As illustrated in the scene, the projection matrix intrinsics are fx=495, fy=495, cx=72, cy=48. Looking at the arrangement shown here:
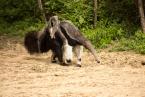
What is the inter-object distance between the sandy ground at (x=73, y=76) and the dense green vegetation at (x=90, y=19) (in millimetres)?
1156

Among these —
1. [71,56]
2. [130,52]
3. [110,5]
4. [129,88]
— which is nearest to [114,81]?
[129,88]

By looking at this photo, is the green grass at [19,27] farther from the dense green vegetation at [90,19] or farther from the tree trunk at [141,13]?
the tree trunk at [141,13]

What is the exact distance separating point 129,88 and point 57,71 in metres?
2.26

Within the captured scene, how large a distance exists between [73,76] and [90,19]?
571cm

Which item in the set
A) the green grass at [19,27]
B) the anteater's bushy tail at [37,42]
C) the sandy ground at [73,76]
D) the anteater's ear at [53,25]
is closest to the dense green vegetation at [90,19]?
the green grass at [19,27]

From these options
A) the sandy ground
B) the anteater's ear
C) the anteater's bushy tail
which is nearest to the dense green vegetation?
the sandy ground

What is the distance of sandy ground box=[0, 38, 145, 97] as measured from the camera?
8.91 metres

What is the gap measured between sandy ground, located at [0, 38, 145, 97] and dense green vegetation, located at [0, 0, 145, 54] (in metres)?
1.16

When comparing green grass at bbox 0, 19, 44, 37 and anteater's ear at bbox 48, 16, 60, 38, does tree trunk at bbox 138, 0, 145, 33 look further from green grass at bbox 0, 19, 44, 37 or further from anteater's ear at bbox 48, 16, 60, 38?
green grass at bbox 0, 19, 44, 37

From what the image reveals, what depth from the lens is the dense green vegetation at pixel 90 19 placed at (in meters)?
14.1

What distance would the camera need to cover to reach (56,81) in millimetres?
9844

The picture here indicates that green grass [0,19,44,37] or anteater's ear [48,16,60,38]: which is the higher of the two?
anteater's ear [48,16,60,38]

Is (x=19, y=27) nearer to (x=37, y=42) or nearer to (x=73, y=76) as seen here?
(x=37, y=42)

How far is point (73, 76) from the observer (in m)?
10.3
